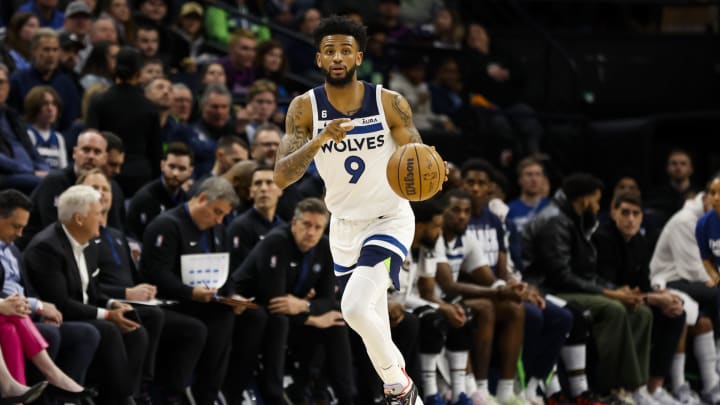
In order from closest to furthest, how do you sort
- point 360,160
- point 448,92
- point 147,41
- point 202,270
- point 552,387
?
point 360,160 → point 202,270 → point 552,387 → point 147,41 → point 448,92

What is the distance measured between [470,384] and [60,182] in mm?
3477

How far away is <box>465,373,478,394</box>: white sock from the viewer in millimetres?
10109

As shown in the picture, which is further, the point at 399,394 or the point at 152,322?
the point at 152,322

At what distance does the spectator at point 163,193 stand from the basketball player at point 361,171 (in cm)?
264

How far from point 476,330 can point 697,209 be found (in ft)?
8.84

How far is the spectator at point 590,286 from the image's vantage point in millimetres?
10992

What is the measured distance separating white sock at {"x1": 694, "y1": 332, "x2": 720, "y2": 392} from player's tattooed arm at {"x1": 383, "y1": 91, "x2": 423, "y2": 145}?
17.6 ft

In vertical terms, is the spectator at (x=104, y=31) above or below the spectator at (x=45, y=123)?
above

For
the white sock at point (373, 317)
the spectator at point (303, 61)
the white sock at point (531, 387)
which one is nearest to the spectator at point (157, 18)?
the spectator at point (303, 61)

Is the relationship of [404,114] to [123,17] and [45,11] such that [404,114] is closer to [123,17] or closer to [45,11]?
[123,17]

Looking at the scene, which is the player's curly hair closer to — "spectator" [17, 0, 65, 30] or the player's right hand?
the player's right hand

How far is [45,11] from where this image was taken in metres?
12.4

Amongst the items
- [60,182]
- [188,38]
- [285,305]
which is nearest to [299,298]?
[285,305]

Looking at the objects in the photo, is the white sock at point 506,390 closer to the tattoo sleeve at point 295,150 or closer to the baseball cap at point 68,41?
the tattoo sleeve at point 295,150
